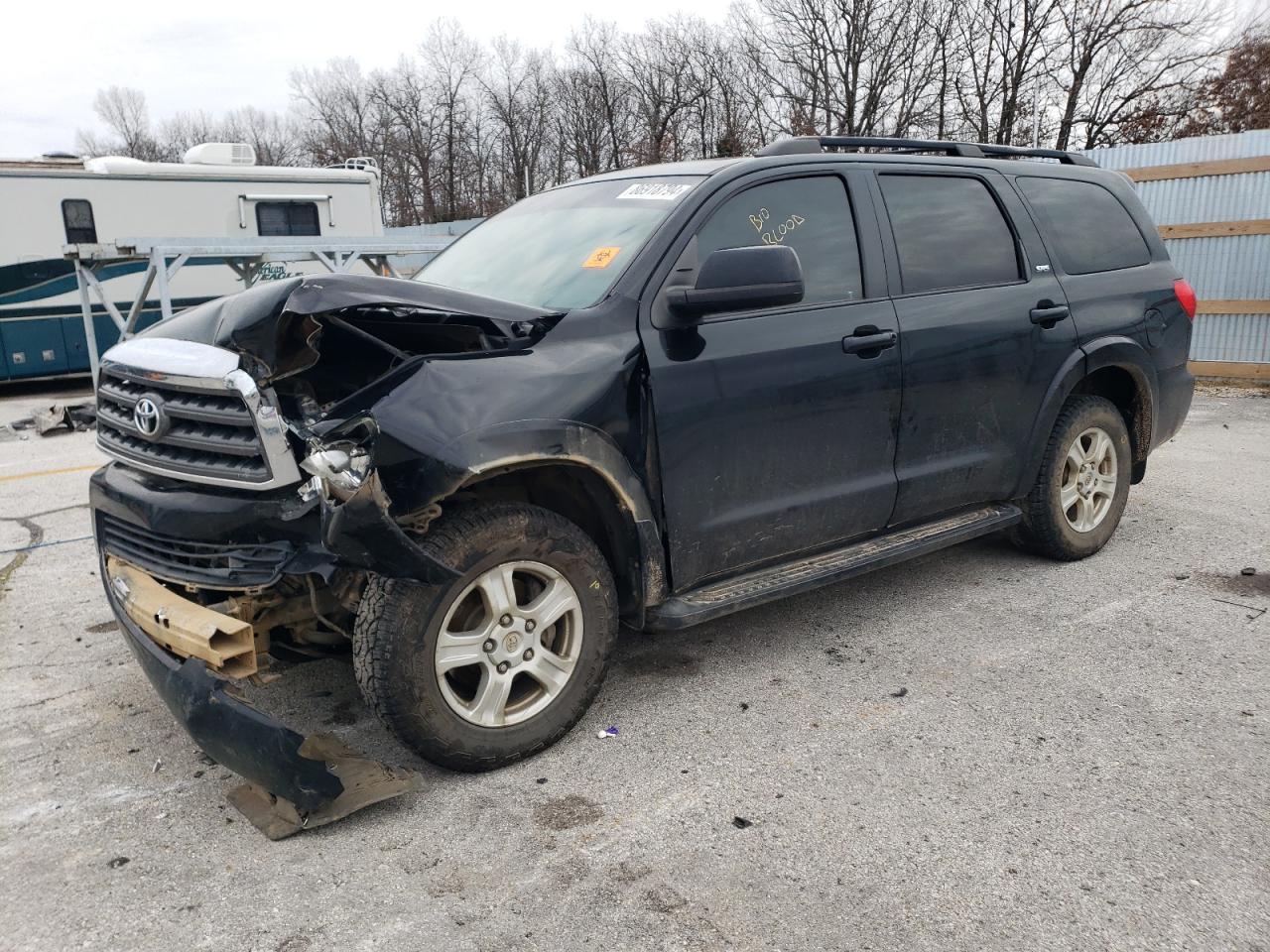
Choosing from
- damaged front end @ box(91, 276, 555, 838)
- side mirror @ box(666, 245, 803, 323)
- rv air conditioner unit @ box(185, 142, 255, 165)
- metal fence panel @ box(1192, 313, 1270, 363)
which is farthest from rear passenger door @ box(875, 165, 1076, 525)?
rv air conditioner unit @ box(185, 142, 255, 165)

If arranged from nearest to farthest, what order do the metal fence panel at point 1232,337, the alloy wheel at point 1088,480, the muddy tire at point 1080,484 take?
the muddy tire at point 1080,484 < the alloy wheel at point 1088,480 < the metal fence panel at point 1232,337

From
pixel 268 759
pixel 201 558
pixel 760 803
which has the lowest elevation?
pixel 760 803

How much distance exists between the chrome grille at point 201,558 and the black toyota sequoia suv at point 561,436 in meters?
0.01

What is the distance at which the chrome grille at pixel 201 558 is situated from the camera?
2.80m

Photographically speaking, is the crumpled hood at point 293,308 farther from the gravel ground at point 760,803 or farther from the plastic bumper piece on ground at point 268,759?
the gravel ground at point 760,803

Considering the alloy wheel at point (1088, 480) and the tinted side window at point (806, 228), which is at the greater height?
the tinted side window at point (806, 228)

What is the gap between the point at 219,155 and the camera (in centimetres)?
1468

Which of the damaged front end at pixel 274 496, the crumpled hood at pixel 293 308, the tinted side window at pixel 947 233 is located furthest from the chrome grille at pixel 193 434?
the tinted side window at pixel 947 233

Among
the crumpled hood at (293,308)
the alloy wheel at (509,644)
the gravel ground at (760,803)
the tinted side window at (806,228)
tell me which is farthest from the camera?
the tinted side window at (806,228)

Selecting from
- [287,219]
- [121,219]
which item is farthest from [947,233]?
[121,219]

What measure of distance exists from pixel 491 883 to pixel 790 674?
1.62 meters

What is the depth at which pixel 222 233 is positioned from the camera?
14.3m

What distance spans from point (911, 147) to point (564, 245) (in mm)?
1869

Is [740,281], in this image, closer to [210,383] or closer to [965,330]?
[965,330]
